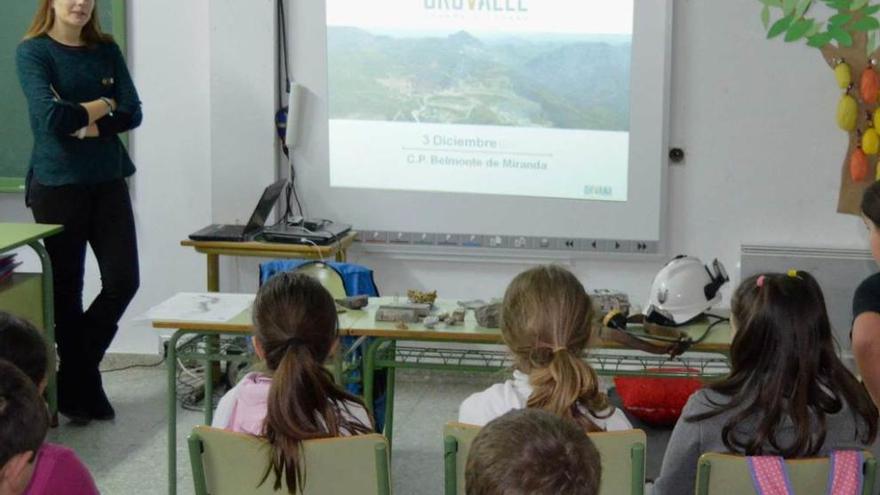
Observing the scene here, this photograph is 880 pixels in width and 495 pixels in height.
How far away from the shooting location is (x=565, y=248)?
5.08 metres

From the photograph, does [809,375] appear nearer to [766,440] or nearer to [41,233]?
[766,440]

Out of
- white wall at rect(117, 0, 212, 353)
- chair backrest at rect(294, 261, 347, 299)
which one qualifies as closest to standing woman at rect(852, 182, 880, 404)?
chair backrest at rect(294, 261, 347, 299)

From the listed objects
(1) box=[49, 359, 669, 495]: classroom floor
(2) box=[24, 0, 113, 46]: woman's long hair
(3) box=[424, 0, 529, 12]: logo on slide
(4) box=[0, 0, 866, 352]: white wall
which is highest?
(3) box=[424, 0, 529, 12]: logo on slide

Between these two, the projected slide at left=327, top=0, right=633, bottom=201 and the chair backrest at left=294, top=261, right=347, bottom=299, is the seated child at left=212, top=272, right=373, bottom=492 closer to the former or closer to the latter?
the chair backrest at left=294, top=261, right=347, bottom=299

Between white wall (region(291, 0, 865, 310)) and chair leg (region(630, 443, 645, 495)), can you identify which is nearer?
chair leg (region(630, 443, 645, 495))

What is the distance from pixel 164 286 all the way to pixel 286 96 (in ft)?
3.41

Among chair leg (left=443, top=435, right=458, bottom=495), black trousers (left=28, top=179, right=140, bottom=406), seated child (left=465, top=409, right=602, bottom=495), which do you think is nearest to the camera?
seated child (left=465, top=409, right=602, bottom=495)

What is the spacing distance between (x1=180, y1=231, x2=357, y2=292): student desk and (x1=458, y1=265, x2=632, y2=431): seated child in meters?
2.29

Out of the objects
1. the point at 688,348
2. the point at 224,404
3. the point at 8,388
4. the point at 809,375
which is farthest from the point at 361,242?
the point at 8,388

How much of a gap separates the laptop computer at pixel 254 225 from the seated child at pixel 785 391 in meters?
2.69

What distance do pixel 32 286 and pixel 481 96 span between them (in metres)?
1.98

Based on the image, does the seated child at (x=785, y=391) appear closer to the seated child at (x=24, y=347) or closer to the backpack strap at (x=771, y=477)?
the backpack strap at (x=771, y=477)

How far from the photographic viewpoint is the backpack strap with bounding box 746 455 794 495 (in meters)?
2.20

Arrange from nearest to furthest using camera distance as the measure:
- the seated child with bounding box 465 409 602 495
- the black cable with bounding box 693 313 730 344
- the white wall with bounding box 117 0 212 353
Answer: the seated child with bounding box 465 409 602 495 < the black cable with bounding box 693 313 730 344 < the white wall with bounding box 117 0 212 353
